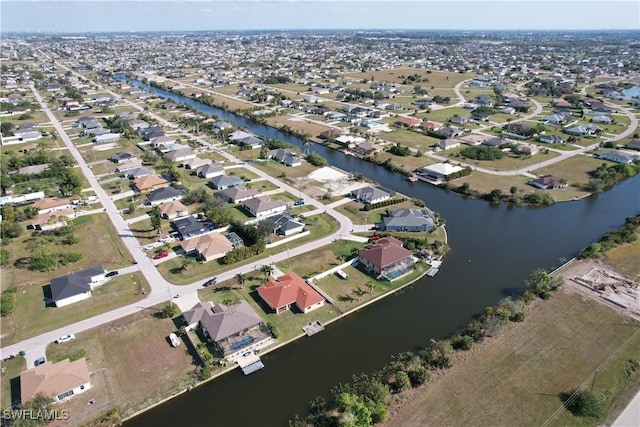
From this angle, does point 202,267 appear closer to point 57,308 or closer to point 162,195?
point 57,308

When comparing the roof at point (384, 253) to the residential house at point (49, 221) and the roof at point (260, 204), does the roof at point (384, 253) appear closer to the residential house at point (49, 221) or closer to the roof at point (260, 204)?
the roof at point (260, 204)

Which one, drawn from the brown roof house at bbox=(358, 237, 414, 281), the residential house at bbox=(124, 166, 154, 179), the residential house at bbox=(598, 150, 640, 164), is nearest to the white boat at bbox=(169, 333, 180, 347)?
the brown roof house at bbox=(358, 237, 414, 281)

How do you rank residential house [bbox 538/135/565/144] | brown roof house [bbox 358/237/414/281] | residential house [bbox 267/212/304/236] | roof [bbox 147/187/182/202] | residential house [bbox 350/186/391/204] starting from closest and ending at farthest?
brown roof house [bbox 358/237/414/281], residential house [bbox 267/212/304/236], residential house [bbox 350/186/391/204], roof [bbox 147/187/182/202], residential house [bbox 538/135/565/144]


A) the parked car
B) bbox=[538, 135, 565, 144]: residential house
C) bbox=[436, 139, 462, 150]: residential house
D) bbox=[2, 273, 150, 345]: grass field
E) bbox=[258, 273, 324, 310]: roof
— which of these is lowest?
bbox=[2, 273, 150, 345]: grass field

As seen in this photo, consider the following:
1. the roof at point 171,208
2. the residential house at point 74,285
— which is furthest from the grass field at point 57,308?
the roof at point 171,208

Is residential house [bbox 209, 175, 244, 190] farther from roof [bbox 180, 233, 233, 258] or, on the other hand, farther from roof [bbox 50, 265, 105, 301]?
roof [bbox 50, 265, 105, 301]

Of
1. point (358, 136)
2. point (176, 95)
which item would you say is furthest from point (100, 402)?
point (176, 95)

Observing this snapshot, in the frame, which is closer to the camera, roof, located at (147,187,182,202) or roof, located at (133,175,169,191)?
roof, located at (147,187,182,202)
